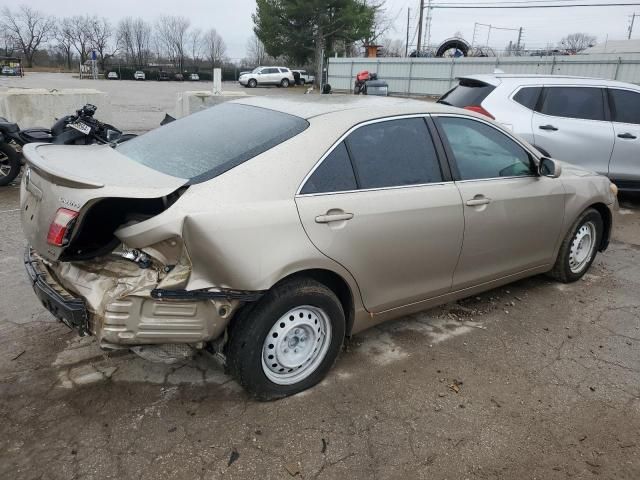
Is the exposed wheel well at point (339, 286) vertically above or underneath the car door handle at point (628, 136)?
underneath

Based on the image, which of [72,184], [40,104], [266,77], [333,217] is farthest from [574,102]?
[266,77]

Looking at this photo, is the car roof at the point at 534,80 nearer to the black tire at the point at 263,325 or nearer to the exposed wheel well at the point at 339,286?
the exposed wheel well at the point at 339,286

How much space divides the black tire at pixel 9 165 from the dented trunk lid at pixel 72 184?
4.98 meters

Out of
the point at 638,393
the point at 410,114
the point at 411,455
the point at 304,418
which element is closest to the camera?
the point at 411,455

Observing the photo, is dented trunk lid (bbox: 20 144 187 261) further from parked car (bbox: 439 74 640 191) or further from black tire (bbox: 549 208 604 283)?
parked car (bbox: 439 74 640 191)

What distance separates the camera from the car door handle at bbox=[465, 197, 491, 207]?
3512 millimetres

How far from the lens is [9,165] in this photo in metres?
7.45

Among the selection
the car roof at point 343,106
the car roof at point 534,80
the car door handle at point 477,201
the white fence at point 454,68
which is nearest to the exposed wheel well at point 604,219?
the car door handle at point 477,201

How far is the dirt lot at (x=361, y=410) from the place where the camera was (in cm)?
252

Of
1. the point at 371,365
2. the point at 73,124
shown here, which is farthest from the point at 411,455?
the point at 73,124

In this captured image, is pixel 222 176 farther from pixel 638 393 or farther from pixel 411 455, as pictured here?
pixel 638 393

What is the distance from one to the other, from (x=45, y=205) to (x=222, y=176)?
0.90 metres

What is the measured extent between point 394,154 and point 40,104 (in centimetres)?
→ 891

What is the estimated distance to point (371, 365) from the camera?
338cm
